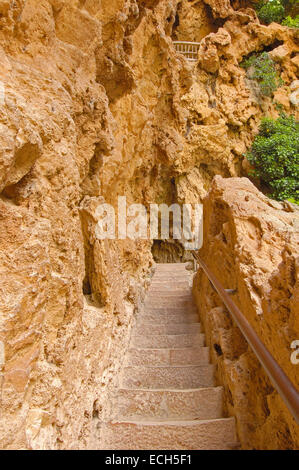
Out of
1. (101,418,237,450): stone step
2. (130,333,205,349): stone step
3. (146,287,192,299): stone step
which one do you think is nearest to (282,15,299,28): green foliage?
(146,287,192,299): stone step

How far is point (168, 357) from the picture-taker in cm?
305

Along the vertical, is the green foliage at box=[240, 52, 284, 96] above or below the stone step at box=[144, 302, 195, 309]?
above

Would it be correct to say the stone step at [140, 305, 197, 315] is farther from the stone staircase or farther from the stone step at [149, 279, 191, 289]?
the stone step at [149, 279, 191, 289]

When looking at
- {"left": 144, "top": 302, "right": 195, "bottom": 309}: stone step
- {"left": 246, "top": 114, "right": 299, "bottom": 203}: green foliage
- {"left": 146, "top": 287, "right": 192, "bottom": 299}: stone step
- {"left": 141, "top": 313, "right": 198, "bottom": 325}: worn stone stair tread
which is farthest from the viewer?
{"left": 246, "top": 114, "right": 299, "bottom": 203}: green foliage

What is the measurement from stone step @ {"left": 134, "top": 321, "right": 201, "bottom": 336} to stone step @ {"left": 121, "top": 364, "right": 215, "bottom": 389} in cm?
82

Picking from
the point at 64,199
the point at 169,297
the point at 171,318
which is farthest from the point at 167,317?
the point at 64,199

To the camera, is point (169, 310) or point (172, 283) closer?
point (169, 310)

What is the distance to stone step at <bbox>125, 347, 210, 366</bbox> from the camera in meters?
3.01

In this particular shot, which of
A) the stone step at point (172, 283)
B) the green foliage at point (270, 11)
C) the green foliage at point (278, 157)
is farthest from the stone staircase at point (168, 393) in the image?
the green foliage at point (270, 11)

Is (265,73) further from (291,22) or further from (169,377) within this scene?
(169,377)

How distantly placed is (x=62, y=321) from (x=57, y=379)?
0.93ft

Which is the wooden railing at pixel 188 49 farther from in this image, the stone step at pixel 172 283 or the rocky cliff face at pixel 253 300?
the rocky cliff face at pixel 253 300

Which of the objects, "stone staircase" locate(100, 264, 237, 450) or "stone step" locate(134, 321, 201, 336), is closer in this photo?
"stone staircase" locate(100, 264, 237, 450)

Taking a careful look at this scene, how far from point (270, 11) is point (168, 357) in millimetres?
12242
